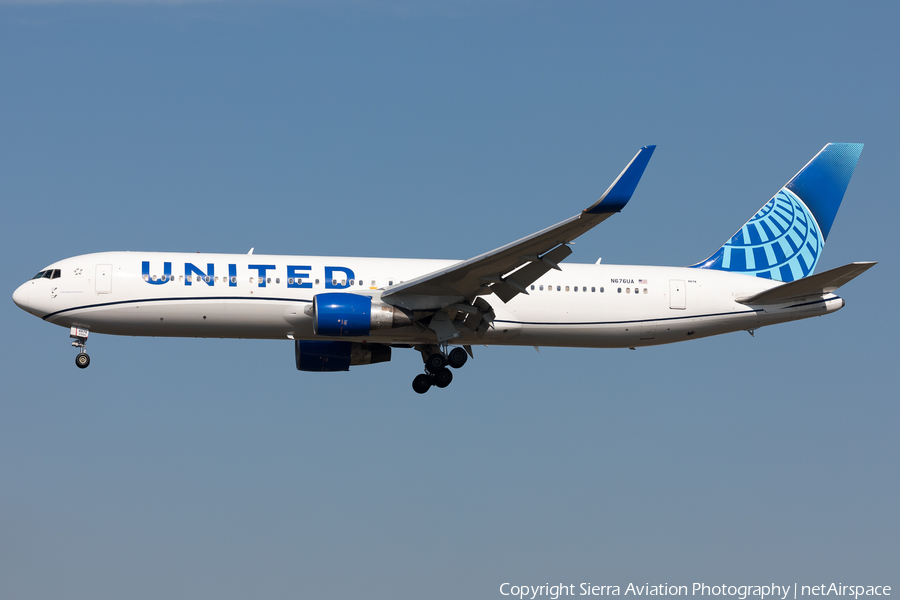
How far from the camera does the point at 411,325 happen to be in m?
34.1

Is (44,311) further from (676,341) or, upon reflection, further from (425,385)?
(676,341)

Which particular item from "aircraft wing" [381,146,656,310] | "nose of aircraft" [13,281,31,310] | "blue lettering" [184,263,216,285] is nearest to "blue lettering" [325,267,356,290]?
"aircraft wing" [381,146,656,310]

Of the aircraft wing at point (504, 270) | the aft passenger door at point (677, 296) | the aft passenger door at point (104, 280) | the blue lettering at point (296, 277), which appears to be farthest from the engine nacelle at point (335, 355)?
the aft passenger door at point (677, 296)

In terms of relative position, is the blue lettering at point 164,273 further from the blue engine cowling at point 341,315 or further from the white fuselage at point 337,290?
the blue engine cowling at point 341,315

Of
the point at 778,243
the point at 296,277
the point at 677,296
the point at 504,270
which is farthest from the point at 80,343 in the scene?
the point at 778,243

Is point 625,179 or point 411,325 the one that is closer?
point 625,179

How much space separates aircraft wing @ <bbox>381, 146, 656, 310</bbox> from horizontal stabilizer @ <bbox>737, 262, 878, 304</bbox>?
337 inches

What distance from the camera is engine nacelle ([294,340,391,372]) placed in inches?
1457

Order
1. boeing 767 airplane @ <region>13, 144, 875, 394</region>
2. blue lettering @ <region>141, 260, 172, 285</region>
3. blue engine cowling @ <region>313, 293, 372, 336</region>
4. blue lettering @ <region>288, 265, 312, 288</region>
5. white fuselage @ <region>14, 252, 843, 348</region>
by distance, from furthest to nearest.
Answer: blue lettering @ <region>288, 265, 312, 288</region>
blue lettering @ <region>141, 260, 172, 285</region>
white fuselage @ <region>14, 252, 843, 348</region>
boeing 767 airplane @ <region>13, 144, 875, 394</region>
blue engine cowling @ <region>313, 293, 372, 336</region>

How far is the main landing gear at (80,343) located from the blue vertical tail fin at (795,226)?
21527 mm

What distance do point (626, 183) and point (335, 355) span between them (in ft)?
47.4

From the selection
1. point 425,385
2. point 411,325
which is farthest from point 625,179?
point 425,385

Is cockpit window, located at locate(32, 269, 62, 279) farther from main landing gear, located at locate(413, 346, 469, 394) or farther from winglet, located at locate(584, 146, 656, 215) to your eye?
winglet, located at locate(584, 146, 656, 215)

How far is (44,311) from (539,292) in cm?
1595
